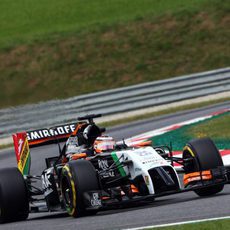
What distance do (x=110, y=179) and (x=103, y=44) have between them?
67.1 ft

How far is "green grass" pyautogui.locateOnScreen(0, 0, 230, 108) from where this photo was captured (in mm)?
29562

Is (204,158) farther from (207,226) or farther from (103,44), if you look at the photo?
(103,44)

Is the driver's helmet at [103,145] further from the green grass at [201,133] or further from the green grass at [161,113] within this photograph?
the green grass at [161,113]

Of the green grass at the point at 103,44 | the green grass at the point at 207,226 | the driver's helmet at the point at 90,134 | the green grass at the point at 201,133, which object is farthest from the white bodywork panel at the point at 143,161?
the green grass at the point at 103,44

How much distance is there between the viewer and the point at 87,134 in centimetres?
1223

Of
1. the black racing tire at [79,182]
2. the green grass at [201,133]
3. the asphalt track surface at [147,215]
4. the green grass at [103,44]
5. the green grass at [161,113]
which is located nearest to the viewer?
the asphalt track surface at [147,215]

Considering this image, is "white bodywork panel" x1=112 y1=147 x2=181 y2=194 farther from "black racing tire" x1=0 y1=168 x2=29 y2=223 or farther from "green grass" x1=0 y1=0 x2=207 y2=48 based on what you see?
"green grass" x1=0 y1=0 x2=207 y2=48

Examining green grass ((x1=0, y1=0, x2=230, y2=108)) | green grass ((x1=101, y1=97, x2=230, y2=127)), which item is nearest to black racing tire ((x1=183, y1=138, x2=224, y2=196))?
green grass ((x1=101, y1=97, x2=230, y2=127))

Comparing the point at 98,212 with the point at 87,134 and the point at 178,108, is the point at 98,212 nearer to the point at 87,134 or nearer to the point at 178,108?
the point at 87,134

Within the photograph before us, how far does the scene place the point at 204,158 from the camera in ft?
37.4

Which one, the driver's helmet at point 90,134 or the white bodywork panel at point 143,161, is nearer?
the white bodywork panel at point 143,161

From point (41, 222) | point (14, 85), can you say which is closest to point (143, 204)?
point (41, 222)

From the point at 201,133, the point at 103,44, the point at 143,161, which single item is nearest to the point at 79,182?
the point at 143,161

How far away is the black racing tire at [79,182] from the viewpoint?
35.0 ft
